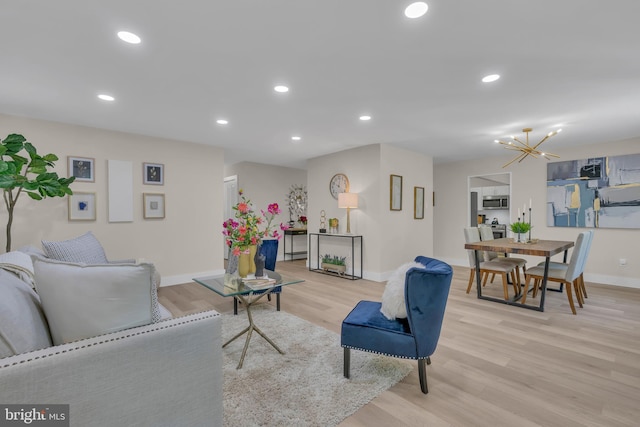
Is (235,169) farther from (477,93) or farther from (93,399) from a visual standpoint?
(93,399)

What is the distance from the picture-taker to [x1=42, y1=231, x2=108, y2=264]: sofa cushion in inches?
109

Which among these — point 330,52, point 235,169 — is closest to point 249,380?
point 330,52

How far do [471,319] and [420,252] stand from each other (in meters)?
2.77

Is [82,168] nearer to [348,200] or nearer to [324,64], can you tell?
[324,64]

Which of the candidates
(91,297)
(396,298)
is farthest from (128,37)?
(396,298)

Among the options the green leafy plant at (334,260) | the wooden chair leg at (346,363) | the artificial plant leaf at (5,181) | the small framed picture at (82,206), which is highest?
the artificial plant leaf at (5,181)

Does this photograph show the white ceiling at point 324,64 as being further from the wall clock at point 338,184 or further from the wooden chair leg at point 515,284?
the wooden chair leg at point 515,284

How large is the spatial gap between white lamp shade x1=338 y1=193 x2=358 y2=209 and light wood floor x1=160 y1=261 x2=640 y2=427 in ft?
5.64

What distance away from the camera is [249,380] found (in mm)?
2014

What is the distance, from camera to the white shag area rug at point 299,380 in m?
1.67

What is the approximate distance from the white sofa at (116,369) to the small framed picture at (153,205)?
344cm

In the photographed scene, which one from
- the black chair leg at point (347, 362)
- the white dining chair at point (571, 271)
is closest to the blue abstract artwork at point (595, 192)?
the white dining chair at point (571, 271)

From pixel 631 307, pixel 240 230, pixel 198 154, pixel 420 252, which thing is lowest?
pixel 631 307

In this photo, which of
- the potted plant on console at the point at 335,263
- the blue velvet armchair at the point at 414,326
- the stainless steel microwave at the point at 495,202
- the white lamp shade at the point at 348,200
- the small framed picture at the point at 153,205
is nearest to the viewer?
the blue velvet armchair at the point at 414,326
